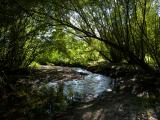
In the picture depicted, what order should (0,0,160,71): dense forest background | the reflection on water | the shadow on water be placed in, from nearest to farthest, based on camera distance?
the shadow on water < the reflection on water < (0,0,160,71): dense forest background

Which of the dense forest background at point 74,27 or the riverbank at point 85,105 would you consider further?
the dense forest background at point 74,27

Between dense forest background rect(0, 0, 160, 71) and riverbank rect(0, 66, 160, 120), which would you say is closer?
riverbank rect(0, 66, 160, 120)

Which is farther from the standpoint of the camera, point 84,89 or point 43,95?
point 84,89

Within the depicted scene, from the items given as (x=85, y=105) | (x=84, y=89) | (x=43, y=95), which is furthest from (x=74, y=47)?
(x=85, y=105)

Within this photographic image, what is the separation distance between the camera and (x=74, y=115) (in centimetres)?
870

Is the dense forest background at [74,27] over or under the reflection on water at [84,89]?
over

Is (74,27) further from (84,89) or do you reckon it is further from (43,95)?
(43,95)

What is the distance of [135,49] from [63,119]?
7458 mm

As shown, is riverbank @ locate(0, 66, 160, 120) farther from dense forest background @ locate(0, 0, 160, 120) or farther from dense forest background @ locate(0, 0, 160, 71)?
dense forest background @ locate(0, 0, 160, 71)

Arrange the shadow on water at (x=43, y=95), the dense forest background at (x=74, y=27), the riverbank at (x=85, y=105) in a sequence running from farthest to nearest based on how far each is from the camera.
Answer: the dense forest background at (x=74, y=27) < the shadow on water at (x=43, y=95) < the riverbank at (x=85, y=105)

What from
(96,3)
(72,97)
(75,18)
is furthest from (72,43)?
(72,97)

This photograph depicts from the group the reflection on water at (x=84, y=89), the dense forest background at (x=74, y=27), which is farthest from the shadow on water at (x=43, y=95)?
the dense forest background at (x=74, y=27)

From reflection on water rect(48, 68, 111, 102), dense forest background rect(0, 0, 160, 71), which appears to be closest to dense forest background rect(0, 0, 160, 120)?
dense forest background rect(0, 0, 160, 71)

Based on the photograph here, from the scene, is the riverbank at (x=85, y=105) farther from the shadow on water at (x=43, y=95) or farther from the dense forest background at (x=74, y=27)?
the dense forest background at (x=74, y=27)
